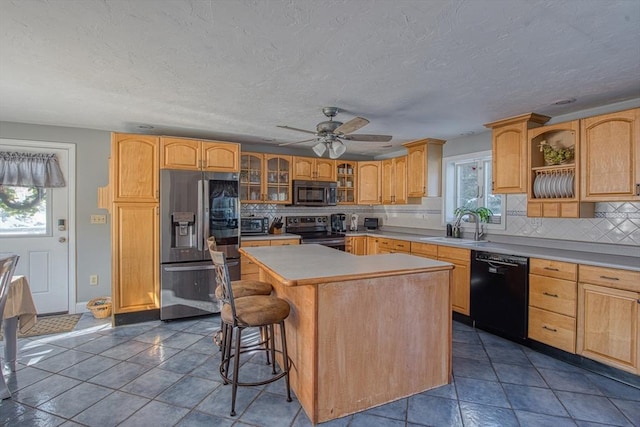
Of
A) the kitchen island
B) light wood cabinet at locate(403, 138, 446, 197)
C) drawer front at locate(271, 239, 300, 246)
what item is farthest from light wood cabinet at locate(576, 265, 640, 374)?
drawer front at locate(271, 239, 300, 246)

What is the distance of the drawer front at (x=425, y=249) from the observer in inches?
157

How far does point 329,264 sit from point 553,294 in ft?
6.86

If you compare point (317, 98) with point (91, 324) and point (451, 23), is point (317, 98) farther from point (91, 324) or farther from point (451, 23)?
point (91, 324)

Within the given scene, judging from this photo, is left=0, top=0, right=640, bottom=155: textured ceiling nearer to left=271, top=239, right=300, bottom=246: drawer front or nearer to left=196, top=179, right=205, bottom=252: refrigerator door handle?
left=196, top=179, right=205, bottom=252: refrigerator door handle

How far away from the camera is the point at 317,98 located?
2.85 metres

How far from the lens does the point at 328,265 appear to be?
7.38 ft

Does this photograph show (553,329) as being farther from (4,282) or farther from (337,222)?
(4,282)

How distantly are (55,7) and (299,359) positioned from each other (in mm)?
2351

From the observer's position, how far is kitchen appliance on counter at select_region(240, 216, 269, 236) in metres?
4.88

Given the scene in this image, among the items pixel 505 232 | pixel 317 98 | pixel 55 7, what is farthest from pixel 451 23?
pixel 505 232

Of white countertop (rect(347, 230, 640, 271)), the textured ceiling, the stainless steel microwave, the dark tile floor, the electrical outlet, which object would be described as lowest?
the dark tile floor

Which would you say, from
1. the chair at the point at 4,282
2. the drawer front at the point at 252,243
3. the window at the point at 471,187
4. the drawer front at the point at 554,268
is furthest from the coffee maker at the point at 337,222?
the chair at the point at 4,282

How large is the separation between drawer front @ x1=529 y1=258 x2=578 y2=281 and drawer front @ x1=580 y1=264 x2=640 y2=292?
6cm

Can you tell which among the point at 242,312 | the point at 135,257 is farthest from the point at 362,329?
the point at 135,257
